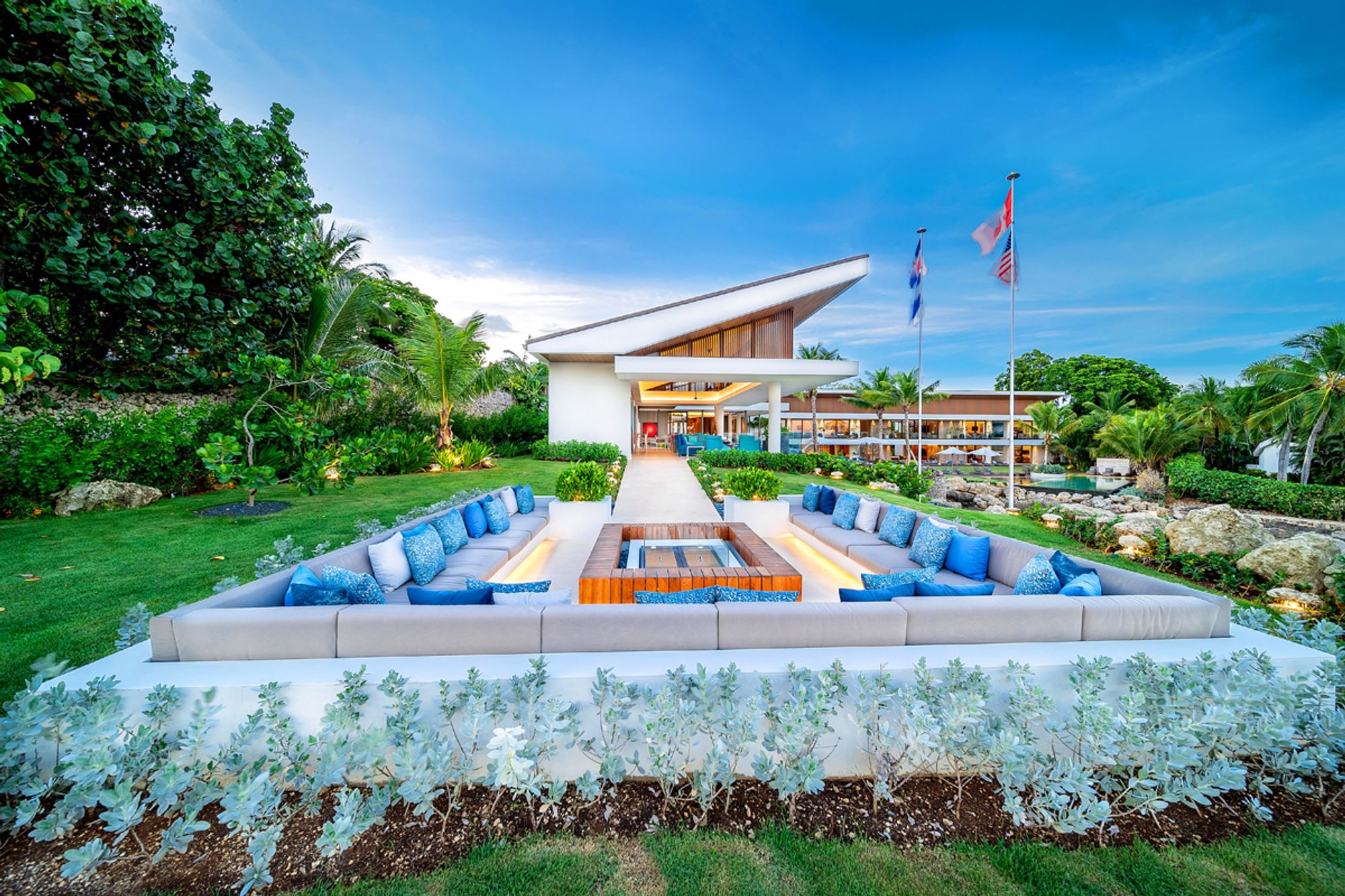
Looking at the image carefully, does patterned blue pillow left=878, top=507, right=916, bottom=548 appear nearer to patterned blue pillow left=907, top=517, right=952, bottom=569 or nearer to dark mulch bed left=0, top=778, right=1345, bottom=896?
patterned blue pillow left=907, top=517, right=952, bottom=569

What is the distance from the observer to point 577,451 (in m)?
16.2

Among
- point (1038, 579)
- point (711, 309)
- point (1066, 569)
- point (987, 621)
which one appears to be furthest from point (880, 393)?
point (987, 621)

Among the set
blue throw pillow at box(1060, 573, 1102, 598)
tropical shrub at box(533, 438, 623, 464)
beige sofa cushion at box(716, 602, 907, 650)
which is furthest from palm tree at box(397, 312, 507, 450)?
blue throw pillow at box(1060, 573, 1102, 598)

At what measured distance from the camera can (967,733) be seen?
6.84ft

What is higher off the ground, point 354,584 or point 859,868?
point 354,584

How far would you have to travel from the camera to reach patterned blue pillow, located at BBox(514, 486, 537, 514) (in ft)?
25.3

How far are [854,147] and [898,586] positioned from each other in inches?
770

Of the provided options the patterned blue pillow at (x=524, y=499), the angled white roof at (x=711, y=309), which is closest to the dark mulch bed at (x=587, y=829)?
the patterned blue pillow at (x=524, y=499)

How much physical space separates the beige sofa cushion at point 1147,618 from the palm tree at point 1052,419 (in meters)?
35.1

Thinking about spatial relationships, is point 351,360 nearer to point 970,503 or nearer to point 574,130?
point 574,130

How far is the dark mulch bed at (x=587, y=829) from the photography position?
181 centimetres

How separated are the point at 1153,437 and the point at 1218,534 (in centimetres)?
1976

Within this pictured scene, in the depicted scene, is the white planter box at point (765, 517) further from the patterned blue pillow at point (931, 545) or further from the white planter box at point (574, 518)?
the patterned blue pillow at point (931, 545)

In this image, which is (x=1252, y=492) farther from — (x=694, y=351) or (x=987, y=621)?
(x=987, y=621)
